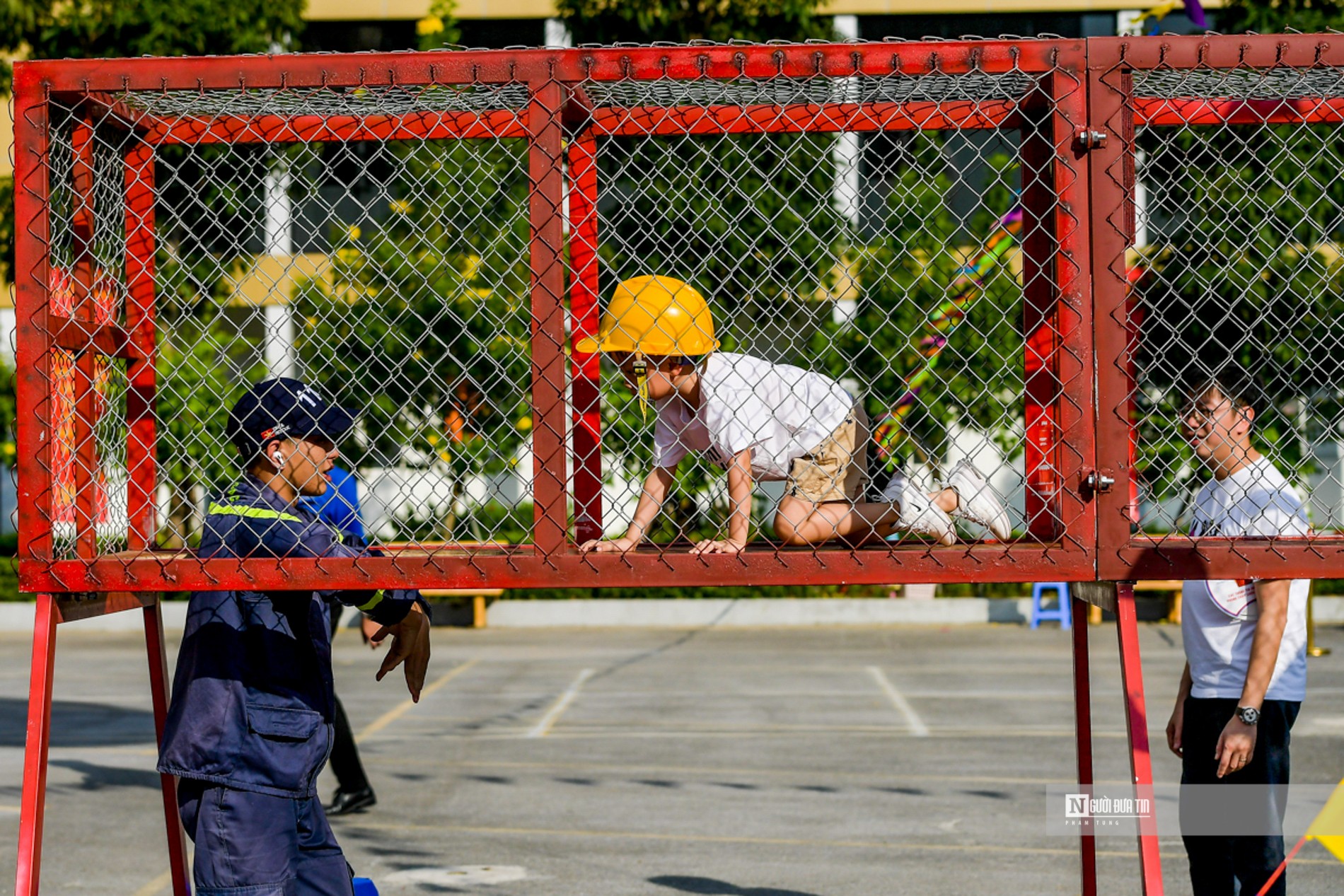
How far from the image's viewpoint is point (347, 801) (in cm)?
720

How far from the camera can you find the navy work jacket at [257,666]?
11.5 ft

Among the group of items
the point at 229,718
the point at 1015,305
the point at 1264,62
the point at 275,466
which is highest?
the point at 1264,62

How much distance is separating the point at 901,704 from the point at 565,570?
823 centimetres

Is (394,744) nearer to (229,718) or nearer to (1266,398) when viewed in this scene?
(229,718)

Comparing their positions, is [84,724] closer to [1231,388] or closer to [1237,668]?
[1237,668]

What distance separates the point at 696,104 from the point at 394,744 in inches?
257

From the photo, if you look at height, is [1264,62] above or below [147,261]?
above

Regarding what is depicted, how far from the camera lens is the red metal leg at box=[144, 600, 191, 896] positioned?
393 cm

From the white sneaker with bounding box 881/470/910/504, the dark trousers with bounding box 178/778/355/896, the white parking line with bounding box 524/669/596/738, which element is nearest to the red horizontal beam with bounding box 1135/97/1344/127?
the white sneaker with bounding box 881/470/910/504

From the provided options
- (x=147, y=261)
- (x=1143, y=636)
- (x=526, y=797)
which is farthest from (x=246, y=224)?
(x=1143, y=636)

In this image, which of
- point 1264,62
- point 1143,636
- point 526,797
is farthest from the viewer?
point 1143,636

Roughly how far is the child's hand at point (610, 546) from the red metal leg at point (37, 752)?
1251mm

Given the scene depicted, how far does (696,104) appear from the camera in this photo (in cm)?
392

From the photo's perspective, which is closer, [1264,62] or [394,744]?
[1264,62]
